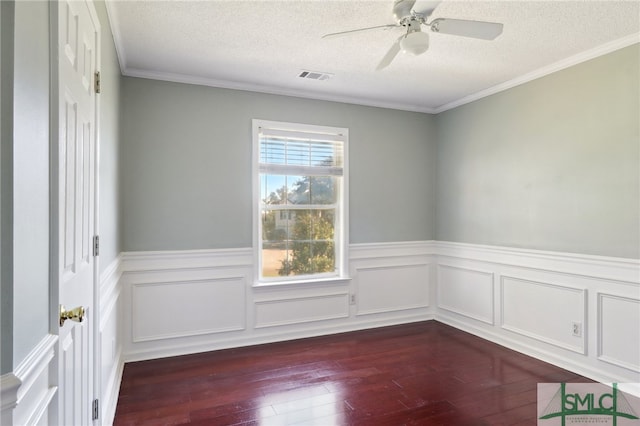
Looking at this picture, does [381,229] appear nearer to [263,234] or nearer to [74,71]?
[263,234]

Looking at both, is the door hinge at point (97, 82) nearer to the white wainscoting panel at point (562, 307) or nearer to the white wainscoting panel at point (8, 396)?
the white wainscoting panel at point (8, 396)

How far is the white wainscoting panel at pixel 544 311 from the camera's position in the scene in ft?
10.2

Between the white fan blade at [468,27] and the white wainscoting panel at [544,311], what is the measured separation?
222cm

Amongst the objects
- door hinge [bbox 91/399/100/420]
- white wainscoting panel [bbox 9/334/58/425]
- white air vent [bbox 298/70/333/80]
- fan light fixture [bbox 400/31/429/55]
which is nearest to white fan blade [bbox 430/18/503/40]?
fan light fixture [bbox 400/31/429/55]

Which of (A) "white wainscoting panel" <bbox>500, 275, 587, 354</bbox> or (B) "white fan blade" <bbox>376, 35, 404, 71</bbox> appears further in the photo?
(A) "white wainscoting panel" <bbox>500, 275, 587, 354</bbox>

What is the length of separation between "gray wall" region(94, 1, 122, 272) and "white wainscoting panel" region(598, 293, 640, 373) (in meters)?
3.52

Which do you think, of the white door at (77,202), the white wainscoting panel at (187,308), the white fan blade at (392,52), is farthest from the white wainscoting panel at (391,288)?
the white door at (77,202)

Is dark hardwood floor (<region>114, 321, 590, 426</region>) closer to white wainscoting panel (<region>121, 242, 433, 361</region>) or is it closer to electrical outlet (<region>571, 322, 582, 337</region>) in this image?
white wainscoting panel (<region>121, 242, 433, 361</region>)

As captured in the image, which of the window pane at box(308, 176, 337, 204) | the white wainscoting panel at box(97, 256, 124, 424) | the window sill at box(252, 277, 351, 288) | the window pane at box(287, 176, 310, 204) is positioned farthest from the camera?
the window pane at box(308, 176, 337, 204)

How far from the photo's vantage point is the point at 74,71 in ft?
4.76

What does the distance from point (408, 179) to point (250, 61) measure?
231cm

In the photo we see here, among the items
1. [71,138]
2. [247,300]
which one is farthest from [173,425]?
[71,138]

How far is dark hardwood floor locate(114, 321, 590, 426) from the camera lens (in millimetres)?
2428

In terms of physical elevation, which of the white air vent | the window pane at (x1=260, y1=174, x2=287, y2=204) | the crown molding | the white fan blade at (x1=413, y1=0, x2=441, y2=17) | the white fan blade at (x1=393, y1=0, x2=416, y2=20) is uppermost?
the white air vent
